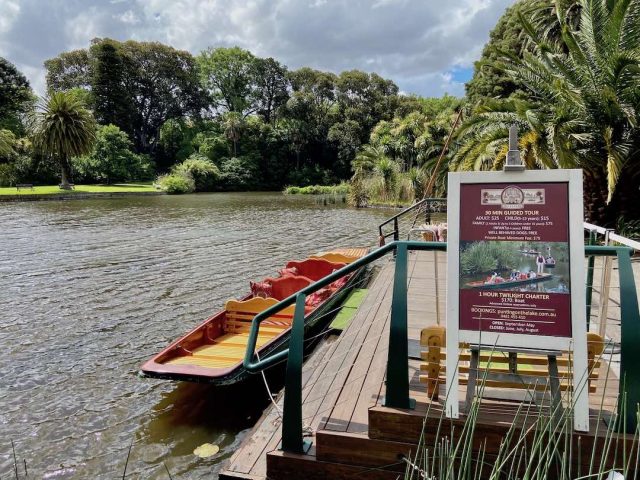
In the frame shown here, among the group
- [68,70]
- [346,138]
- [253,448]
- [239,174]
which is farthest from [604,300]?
[68,70]

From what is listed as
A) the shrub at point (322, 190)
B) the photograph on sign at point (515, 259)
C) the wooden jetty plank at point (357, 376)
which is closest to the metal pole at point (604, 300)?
the photograph on sign at point (515, 259)

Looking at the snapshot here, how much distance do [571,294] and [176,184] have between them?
49.0m

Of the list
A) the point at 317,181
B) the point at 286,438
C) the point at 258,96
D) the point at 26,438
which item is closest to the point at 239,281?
the point at 26,438

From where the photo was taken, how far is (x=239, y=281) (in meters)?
12.1

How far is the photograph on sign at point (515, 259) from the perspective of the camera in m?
2.71

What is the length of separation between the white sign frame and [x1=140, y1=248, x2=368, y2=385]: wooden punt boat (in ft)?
7.35

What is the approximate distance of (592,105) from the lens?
10234 mm

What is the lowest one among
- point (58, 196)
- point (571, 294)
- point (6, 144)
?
point (571, 294)

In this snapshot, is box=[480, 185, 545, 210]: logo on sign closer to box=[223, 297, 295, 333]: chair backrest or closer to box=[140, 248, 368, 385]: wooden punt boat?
box=[140, 248, 368, 385]: wooden punt boat

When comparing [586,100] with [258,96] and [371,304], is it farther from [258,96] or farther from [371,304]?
[258,96]

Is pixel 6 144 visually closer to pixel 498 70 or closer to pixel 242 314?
pixel 498 70

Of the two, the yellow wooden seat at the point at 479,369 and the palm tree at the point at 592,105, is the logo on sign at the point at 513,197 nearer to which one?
the yellow wooden seat at the point at 479,369

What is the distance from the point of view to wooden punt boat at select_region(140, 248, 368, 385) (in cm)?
525

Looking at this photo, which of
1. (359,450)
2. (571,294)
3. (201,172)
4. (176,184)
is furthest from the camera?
(201,172)
